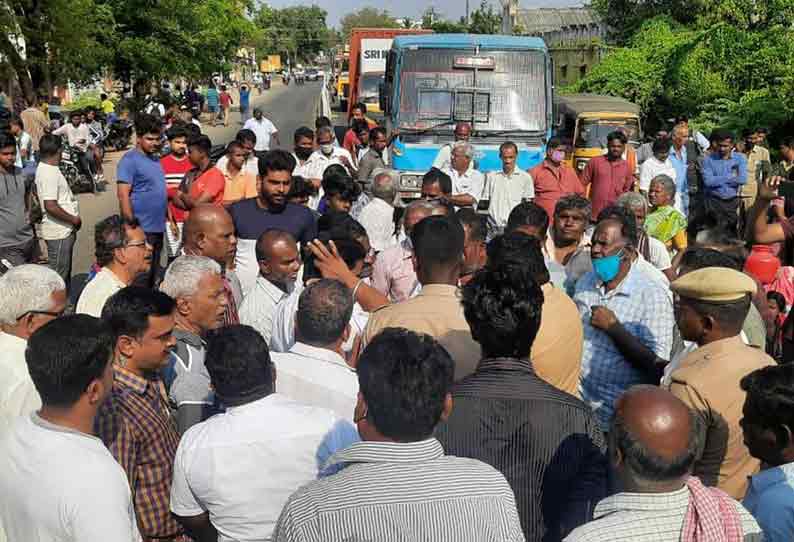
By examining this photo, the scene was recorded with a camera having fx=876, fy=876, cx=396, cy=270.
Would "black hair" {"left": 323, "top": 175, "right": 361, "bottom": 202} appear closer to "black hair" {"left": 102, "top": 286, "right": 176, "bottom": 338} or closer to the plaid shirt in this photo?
"black hair" {"left": 102, "top": 286, "right": 176, "bottom": 338}

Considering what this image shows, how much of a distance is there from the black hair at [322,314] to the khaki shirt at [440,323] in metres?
0.17

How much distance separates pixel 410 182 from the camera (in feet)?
37.2

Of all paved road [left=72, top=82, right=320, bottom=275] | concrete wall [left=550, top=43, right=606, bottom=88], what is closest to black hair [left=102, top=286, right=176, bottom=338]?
paved road [left=72, top=82, right=320, bottom=275]

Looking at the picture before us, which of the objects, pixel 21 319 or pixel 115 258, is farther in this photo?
pixel 115 258

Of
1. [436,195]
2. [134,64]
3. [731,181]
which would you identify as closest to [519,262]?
[436,195]

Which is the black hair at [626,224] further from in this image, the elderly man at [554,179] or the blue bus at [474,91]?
the blue bus at [474,91]

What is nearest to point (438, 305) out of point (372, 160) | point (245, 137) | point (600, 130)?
point (245, 137)

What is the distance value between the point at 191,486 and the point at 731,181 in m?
8.93

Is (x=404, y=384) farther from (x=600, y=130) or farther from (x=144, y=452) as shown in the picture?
(x=600, y=130)

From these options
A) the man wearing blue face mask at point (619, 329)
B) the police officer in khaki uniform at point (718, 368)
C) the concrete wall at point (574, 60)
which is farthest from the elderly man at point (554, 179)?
the concrete wall at point (574, 60)

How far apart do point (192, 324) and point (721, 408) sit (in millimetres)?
2437

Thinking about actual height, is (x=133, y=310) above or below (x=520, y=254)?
below

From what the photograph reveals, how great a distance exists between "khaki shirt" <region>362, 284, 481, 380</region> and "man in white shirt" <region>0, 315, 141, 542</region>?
128cm

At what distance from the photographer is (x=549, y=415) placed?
9.71 feet
